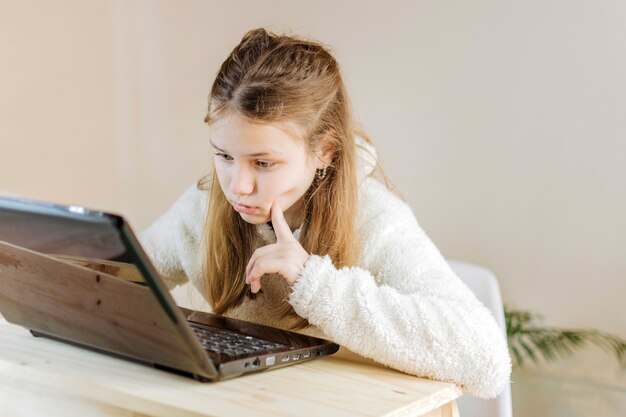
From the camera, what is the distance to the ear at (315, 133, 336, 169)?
1.36 metres

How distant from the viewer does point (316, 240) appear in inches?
54.9

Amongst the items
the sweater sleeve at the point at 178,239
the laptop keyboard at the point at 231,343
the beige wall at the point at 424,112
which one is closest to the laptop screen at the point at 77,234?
the laptop keyboard at the point at 231,343

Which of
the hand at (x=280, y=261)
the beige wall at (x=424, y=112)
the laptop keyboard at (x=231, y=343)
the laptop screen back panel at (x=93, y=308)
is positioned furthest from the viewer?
the beige wall at (x=424, y=112)

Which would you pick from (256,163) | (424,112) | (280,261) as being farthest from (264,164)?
(424,112)

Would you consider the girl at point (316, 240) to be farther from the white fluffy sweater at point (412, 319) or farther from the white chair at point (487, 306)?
the white chair at point (487, 306)

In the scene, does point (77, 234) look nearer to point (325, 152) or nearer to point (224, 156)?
point (224, 156)

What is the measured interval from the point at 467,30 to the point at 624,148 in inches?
18.8

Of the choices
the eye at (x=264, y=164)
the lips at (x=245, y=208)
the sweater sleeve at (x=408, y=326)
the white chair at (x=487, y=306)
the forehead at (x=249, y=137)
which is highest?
the forehead at (x=249, y=137)

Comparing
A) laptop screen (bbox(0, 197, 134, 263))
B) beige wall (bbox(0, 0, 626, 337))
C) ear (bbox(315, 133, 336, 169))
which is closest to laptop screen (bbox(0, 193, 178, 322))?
laptop screen (bbox(0, 197, 134, 263))

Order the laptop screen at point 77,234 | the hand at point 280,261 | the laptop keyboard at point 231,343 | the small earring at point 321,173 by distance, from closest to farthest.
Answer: the laptop screen at point 77,234
the laptop keyboard at point 231,343
the hand at point 280,261
the small earring at point 321,173

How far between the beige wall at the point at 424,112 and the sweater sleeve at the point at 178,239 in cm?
91

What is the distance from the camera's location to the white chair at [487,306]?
156 cm

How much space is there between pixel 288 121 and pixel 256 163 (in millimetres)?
75

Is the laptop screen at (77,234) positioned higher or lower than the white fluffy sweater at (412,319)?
higher
